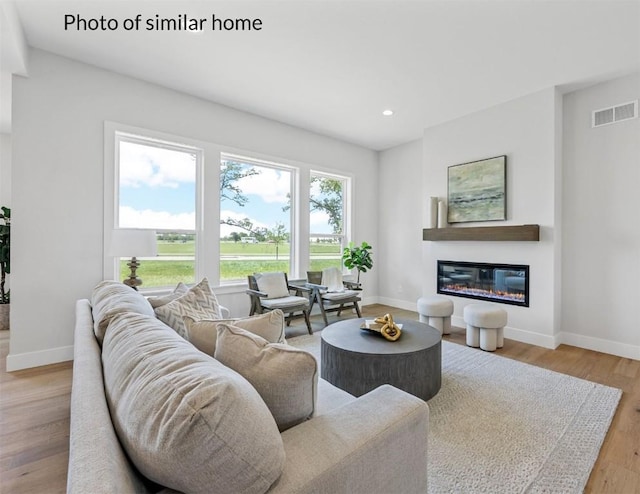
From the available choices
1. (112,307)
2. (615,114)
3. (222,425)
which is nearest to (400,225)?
(615,114)

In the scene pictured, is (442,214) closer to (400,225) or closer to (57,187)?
(400,225)

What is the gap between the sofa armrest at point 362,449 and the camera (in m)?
0.81

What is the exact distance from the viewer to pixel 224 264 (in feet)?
13.9

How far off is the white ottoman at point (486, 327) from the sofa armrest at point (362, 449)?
2.62 meters

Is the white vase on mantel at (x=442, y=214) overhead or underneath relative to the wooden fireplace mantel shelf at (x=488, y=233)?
overhead

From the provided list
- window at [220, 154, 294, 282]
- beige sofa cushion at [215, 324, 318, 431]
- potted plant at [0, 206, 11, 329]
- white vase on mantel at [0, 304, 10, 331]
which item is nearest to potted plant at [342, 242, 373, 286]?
window at [220, 154, 294, 282]

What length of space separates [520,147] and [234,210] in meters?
3.67

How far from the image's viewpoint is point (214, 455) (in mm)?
651

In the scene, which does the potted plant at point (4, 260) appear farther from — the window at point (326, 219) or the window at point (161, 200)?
the window at point (326, 219)

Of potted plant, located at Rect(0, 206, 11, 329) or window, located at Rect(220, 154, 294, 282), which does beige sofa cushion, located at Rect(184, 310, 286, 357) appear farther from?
potted plant, located at Rect(0, 206, 11, 329)

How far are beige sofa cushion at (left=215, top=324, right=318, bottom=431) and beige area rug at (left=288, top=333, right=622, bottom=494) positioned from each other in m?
1.03

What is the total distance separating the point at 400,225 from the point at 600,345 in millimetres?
3102

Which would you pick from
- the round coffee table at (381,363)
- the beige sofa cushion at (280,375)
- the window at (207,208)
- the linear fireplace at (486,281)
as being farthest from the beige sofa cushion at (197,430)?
the linear fireplace at (486,281)

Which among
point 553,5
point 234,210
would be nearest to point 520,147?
point 553,5
